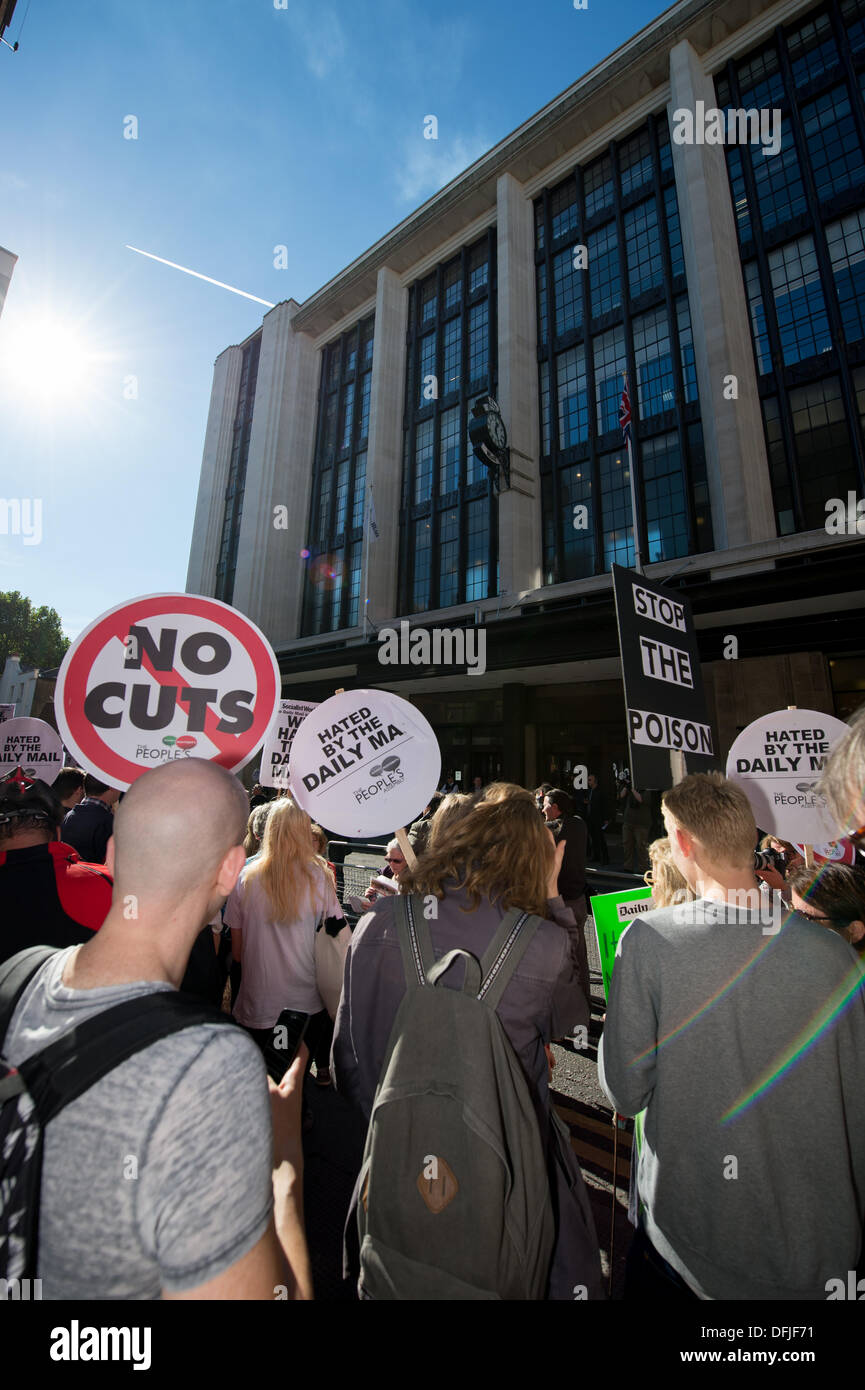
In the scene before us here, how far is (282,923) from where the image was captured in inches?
129

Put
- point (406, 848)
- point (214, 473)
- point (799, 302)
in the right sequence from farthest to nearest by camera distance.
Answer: point (214, 473)
point (799, 302)
point (406, 848)

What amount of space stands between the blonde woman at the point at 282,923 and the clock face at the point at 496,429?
17.5 meters

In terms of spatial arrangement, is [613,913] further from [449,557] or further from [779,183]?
[779,183]

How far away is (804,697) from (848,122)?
16.1 metres

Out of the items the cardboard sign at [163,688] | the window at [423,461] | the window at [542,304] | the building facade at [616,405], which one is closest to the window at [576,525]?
the building facade at [616,405]

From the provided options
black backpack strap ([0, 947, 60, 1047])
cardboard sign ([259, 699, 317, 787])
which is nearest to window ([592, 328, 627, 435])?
cardboard sign ([259, 699, 317, 787])

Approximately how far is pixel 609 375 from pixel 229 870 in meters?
21.2

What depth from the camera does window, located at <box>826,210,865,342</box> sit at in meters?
14.1

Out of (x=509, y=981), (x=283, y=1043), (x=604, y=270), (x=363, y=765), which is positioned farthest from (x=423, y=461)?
(x=509, y=981)

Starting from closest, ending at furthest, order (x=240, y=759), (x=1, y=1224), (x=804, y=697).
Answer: (x=1, y=1224) → (x=240, y=759) → (x=804, y=697)

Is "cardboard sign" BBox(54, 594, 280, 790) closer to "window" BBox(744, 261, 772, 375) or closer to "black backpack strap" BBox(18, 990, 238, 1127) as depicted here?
"black backpack strap" BBox(18, 990, 238, 1127)

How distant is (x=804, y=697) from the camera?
1315 cm
